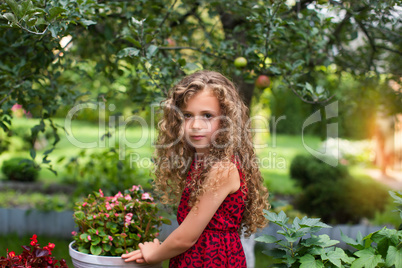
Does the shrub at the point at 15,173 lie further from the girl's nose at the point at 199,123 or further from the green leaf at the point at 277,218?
the green leaf at the point at 277,218

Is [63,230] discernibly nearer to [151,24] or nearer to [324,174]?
[151,24]

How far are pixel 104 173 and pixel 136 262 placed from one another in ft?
7.43

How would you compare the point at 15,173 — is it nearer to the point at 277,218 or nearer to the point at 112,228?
the point at 112,228

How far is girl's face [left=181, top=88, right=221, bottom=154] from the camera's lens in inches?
59.0

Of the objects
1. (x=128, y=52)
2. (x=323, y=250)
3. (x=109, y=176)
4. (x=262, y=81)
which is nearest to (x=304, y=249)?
→ (x=323, y=250)

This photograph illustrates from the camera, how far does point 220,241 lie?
148 centimetres

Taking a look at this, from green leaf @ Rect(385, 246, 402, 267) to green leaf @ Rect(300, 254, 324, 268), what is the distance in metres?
0.23

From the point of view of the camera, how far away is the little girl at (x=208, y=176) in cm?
142

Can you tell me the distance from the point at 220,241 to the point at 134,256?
1.11 feet

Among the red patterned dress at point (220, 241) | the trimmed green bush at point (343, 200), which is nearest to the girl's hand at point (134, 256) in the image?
the red patterned dress at point (220, 241)

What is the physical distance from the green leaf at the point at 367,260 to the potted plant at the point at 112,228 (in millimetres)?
763

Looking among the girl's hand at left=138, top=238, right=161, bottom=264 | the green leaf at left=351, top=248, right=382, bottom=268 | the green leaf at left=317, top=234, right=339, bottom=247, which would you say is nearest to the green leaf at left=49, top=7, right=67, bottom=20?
the girl's hand at left=138, top=238, right=161, bottom=264

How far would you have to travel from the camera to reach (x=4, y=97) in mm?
2074

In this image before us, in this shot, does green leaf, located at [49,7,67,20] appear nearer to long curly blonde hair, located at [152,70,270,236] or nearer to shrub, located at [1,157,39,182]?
long curly blonde hair, located at [152,70,270,236]
